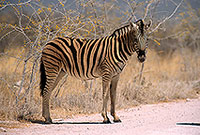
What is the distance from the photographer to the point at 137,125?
5469 mm

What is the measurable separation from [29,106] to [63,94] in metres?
1.69

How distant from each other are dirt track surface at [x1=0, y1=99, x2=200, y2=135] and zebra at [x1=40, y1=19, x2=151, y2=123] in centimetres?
55

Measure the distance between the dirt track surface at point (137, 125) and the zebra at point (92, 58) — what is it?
1.80 ft

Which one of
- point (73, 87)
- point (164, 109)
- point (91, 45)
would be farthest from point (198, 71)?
point (91, 45)

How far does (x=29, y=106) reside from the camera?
665 cm

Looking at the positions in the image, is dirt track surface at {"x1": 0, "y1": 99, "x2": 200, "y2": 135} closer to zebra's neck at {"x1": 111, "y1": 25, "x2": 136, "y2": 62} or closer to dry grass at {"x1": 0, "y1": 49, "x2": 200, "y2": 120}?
dry grass at {"x1": 0, "y1": 49, "x2": 200, "y2": 120}

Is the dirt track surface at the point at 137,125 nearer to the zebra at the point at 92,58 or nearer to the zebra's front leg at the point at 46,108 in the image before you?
the zebra's front leg at the point at 46,108

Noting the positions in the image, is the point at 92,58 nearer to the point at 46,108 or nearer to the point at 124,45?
the point at 124,45

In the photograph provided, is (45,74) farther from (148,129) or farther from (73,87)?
(148,129)

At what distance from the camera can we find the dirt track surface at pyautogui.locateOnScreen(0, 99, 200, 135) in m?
4.74

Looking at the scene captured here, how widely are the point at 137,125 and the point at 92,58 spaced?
1963 millimetres

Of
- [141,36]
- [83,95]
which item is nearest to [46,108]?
[83,95]

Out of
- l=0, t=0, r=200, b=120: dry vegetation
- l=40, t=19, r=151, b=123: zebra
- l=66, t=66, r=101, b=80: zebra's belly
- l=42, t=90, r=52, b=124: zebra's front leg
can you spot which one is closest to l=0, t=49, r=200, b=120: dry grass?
l=0, t=0, r=200, b=120: dry vegetation

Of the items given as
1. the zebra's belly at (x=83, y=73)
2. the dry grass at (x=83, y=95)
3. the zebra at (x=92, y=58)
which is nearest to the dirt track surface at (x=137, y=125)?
the zebra at (x=92, y=58)
